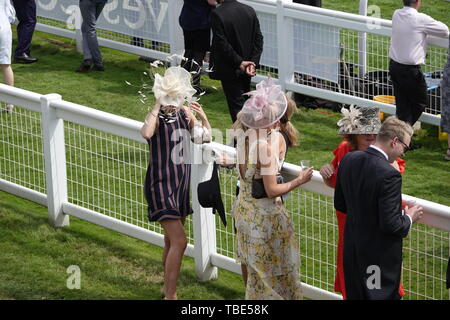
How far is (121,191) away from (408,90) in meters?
3.65

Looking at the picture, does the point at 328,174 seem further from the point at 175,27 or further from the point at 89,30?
the point at 89,30

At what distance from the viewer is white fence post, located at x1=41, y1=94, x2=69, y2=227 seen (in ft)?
29.3

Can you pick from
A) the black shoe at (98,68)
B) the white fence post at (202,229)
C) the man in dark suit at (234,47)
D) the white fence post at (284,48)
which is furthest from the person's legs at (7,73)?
Answer: the white fence post at (202,229)

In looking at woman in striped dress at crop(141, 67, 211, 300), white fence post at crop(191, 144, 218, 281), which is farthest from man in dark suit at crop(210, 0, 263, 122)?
woman in striped dress at crop(141, 67, 211, 300)

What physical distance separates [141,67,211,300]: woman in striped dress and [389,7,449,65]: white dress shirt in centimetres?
383

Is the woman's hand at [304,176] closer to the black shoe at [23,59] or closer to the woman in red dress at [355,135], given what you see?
the woman in red dress at [355,135]

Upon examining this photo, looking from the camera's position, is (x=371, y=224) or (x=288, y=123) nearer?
(x=371, y=224)

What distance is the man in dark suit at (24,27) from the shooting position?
46.1 feet

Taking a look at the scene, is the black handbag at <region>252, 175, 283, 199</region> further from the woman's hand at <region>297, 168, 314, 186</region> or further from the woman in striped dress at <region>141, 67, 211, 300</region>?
the woman in striped dress at <region>141, 67, 211, 300</region>

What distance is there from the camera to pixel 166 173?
745 cm

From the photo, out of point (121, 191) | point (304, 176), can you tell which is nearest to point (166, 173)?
point (304, 176)

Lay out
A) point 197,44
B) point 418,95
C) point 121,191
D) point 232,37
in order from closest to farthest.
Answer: point 121,191
point 232,37
point 418,95
point 197,44
